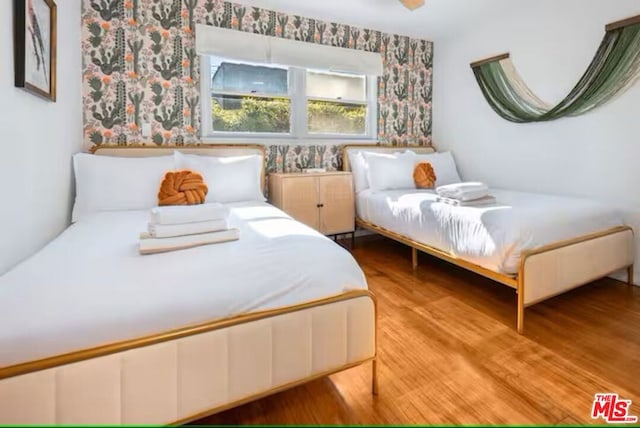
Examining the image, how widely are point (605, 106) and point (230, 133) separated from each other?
3.08m

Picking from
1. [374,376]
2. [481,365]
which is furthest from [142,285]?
[481,365]

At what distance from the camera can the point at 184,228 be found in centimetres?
152

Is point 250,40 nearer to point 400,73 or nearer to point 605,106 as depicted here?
point 400,73

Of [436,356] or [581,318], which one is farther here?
[581,318]

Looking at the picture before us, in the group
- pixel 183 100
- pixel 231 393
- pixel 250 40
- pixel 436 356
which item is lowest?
pixel 436 356

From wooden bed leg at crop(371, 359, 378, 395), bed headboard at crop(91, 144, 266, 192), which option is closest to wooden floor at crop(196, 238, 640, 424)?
wooden bed leg at crop(371, 359, 378, 395)

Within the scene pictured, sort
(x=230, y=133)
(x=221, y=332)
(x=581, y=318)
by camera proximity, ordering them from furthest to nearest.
A: (x=230, y=133), (x=581, y=318), (x=221, y=332)

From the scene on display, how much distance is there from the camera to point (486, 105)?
3607mm

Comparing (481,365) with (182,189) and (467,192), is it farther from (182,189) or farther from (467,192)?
(182,189)

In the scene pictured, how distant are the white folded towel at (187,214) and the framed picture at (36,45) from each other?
0.87 m

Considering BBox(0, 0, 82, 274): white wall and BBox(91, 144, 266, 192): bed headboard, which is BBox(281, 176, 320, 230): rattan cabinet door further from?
BBox(0, 0, 82, 274): white wall

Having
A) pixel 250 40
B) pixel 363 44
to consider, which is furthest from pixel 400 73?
pixel 250 40

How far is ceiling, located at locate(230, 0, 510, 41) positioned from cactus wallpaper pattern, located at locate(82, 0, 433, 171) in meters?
0.16

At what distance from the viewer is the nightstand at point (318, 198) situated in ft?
10.6
